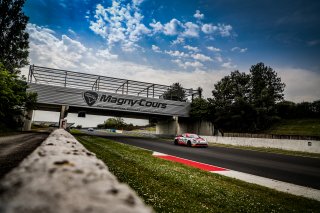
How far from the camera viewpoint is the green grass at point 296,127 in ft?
112

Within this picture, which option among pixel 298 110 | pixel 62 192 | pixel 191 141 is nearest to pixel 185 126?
pixel 298 110

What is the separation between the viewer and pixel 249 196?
18.1 feet

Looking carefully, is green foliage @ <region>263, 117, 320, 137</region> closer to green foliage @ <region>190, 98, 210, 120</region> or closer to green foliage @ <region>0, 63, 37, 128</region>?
green foliage @ <region>190, 98, 210, 120</region>

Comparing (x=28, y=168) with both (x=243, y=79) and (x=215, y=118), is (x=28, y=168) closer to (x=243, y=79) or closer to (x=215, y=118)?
(x=215, y=118)

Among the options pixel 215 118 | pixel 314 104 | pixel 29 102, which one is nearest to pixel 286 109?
pixel 314 104

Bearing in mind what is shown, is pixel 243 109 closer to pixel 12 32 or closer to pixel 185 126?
pixel 185 126

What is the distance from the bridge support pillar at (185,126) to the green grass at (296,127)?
403 inches

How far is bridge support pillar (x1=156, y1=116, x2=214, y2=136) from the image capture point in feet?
130

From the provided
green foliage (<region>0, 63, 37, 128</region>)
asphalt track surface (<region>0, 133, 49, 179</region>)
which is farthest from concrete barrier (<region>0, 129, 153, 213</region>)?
green foliage (<region>0, 63, 37, 128</region>)

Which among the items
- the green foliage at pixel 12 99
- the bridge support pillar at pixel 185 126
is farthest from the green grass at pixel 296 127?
the green foliage at pixel 12 99

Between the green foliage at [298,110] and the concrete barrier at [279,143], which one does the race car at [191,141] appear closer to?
the concrete barrier at [279,143]

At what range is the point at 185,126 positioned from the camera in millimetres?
44781

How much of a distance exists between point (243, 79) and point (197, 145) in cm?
2615

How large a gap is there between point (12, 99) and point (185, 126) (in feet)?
100
